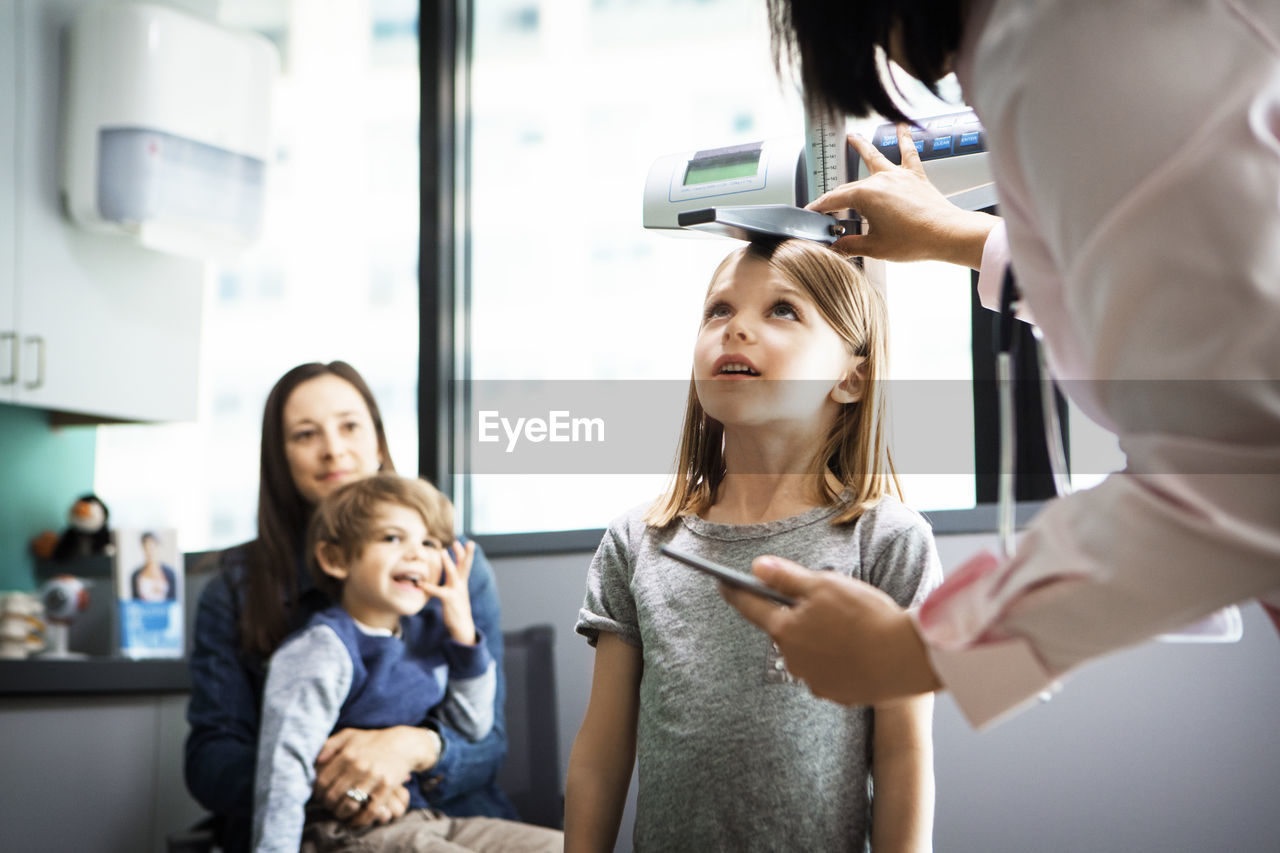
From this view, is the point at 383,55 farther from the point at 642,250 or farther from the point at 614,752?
the point at 614,752

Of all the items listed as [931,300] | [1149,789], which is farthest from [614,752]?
[931,300]

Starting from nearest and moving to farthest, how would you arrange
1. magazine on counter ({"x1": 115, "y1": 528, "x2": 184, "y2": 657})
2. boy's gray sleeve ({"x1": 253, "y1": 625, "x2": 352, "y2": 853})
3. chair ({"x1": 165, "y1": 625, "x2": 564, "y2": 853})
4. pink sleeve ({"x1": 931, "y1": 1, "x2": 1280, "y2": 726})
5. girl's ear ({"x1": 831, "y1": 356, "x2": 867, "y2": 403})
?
pink sleeve ({"x1": 931, "y1": 1, "x2": 1280, "y2": 726})
girl's ear ({"x1": 831, "y1": 356, "x2": 867, "y2": 403})
boy's gray sleeve ({"x1": 253, "y1": 625, "x2": 352, "y2": 853})
chair ({"x1": 165, "y1": 625, "x2": 564, "y2": 853})
magazine on counter ({"x1": 115, "y1": 528, "x2": 184, "y2": 657})

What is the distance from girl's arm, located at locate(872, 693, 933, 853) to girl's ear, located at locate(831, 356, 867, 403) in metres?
0.33

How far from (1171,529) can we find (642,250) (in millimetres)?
1966

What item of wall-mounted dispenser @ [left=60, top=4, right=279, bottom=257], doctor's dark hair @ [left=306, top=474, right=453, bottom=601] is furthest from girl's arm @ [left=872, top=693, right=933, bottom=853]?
wall-mounted dispenser @ [left=60, top=4, right=279, bottom=257]

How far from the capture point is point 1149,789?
64.8 inches

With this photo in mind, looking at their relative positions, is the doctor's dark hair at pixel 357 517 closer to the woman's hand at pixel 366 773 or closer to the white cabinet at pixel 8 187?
the woman's hand at pixel 366 773

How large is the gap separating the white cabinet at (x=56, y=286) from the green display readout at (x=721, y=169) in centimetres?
182

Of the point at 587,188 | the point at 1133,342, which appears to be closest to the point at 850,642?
the point at 1133,342

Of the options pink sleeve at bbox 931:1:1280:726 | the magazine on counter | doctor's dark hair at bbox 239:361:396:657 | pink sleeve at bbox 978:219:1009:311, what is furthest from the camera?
the magazine on counter

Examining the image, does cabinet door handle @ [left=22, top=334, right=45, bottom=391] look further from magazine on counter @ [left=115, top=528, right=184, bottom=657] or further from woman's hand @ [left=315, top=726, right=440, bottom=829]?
woman's hand @ [left=315, top=726, right=440, bottom=829]

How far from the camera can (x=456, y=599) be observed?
1.66 m

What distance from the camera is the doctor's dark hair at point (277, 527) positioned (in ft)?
5.76

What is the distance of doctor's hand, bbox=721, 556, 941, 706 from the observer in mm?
Answer: 577
